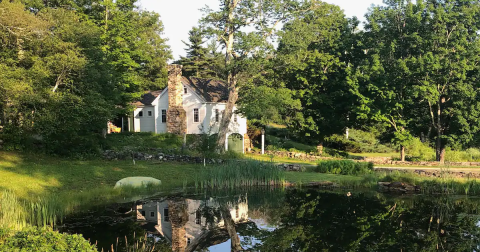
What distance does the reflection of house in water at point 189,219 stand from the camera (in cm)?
1102

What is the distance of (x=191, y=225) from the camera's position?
40.3 feet

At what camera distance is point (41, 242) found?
6.73 metres

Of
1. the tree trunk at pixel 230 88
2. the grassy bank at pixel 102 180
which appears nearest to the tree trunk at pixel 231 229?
the grassy bank at pixel 102 180

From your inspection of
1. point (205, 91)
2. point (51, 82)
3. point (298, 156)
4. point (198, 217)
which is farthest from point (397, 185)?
point (205, 91)

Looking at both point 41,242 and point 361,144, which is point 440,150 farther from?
point 41,242

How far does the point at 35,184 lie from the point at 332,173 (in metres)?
15.9

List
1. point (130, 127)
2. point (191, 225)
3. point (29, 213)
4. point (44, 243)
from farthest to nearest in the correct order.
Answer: point (130, 127) → point (191, 225) → point (29, 213) → point (44, 243)

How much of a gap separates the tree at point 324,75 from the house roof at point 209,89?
6.61 m

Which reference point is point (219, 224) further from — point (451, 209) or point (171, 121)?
point (171, 121)

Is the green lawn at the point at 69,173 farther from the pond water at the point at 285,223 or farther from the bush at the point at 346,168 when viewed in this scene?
the bush at the point at 346,168

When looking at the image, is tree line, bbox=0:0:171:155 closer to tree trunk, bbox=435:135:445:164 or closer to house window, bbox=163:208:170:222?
house window, bbox=163:208:170:222

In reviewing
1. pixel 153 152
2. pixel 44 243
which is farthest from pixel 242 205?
pixel 153 152

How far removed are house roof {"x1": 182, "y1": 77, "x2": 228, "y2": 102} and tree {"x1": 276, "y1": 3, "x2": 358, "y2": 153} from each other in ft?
21.7

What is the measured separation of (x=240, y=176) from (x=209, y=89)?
22.8m
